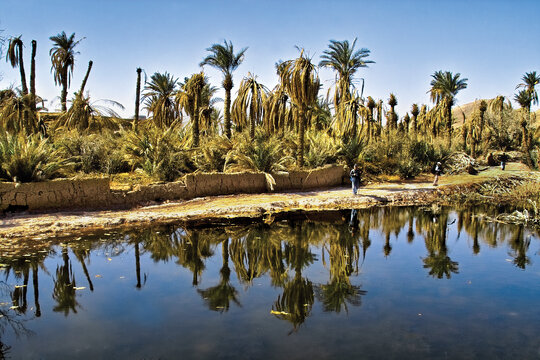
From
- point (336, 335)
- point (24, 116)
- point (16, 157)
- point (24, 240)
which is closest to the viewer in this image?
point (336, 335)

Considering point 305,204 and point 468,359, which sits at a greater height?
point 305,204

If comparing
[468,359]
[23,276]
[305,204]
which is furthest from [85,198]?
[468,359]

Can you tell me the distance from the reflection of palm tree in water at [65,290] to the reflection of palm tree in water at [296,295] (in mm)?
3126

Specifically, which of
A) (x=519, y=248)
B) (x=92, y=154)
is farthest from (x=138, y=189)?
(x=519, y=248)

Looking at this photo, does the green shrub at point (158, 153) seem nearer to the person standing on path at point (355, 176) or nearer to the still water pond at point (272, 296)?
the still water pond at point (272, 296)

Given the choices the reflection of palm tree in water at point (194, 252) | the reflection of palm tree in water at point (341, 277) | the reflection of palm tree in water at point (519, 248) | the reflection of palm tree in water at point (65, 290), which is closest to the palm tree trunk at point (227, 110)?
the reflection of palm tree in water at point (194, 252)

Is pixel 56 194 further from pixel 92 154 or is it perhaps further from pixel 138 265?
pixel 138 265

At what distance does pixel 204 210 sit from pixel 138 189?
2.48 metres

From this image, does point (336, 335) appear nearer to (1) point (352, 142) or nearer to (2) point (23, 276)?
(2) point (23, 276)

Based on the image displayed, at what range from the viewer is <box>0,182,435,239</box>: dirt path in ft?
37.0

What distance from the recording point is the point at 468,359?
4.88 m

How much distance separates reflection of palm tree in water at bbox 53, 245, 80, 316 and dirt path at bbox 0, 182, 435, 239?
2.90 meters

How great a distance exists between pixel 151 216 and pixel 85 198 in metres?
2.31

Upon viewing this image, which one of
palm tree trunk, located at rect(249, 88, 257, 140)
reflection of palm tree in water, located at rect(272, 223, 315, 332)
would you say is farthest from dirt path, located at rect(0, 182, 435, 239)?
palm tree trunk, located at rect(249, 88, 257, 140)
